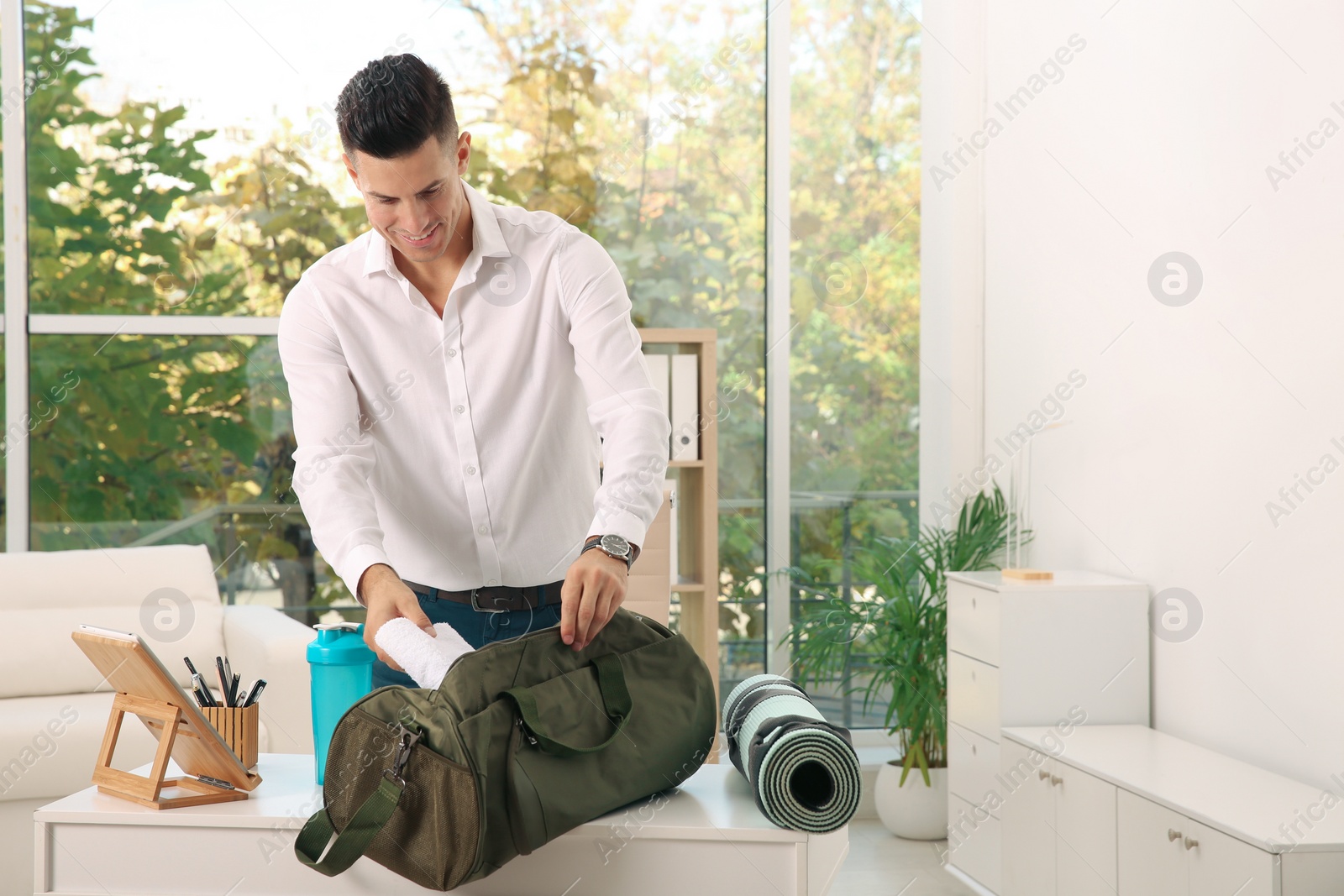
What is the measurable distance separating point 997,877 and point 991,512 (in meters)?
Answer: 1.16

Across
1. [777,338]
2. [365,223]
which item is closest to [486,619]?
[777,338]

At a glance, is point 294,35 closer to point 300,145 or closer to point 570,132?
point 300,145

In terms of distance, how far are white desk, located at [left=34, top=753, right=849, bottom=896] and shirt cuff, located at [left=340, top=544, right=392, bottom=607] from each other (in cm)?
27

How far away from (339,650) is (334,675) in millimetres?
36

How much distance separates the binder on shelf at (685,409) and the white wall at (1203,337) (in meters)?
1.11

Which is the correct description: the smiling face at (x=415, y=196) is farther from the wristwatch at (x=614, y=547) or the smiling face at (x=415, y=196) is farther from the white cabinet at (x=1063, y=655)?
the white cabinet at (x=1063, y=655)

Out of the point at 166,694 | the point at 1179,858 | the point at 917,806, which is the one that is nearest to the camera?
the point at 166,694

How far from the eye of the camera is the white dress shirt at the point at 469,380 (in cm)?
161

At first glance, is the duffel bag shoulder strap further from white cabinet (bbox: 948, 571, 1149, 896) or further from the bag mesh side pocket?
white cabinet (bbox: 948, 571, 1149, 896)

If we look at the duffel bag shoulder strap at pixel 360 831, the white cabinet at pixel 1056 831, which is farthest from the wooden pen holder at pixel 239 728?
the white cabinet at pixel 1056 831

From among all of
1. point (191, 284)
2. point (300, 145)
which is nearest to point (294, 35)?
point (300, 145)

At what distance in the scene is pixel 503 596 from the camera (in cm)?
A: 161

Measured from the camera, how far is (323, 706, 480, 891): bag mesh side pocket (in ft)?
3.62

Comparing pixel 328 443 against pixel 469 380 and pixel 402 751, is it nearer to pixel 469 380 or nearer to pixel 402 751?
pixel 469 380
